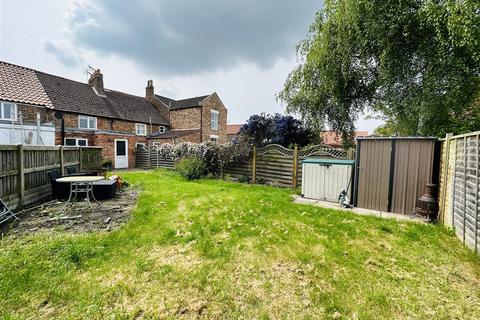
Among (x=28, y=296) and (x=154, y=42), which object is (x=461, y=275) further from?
(x=154, y=42)

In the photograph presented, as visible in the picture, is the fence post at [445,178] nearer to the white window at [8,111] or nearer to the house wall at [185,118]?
the white window at [8,111]

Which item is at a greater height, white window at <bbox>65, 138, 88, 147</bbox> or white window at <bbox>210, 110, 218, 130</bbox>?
white window at <bbox>210, 110, 218, 130</bbox>

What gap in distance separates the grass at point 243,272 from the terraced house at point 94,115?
13.2m

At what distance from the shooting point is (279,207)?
5836mm

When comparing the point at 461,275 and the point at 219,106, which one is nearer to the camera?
the point at 461,275

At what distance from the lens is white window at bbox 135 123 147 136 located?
20.5m

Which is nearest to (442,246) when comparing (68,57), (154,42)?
(154,42)

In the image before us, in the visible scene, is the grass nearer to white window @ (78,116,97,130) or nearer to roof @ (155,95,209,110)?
white window @ (78,116,97,130)

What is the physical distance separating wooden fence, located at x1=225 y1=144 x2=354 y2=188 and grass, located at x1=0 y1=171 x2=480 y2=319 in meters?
3.88

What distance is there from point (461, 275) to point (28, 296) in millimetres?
5376

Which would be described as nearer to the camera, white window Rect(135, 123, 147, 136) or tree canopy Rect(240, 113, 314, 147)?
tree canopy Rect(240, 113, 314, 147)

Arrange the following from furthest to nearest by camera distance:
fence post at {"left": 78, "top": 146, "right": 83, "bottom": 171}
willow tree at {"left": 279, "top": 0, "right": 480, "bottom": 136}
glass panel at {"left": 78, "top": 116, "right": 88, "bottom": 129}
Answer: glass panel at {"left": 78, "top": 116, "right": 88, "bottom": 129}, fence post at {"left": 78, "top": 146, "right": 83, "bottom": 171}, willow tree at {"left": 279, "top": 0, "right": 480, "bottom": 136}

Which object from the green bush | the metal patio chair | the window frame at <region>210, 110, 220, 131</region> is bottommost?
the metal patio chair

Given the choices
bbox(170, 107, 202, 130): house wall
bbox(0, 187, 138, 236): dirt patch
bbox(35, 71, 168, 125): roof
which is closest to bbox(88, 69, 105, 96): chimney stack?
bbox(35, 71, 168, 125): roof
